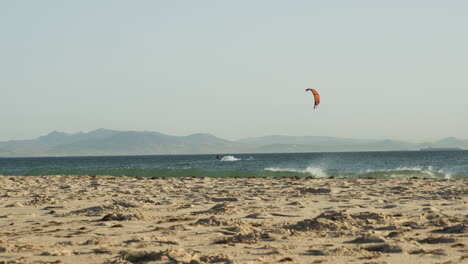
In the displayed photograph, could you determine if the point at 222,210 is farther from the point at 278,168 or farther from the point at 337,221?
the point at 278,168

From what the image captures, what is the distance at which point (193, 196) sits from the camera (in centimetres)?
1273

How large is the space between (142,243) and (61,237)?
1.45 meters

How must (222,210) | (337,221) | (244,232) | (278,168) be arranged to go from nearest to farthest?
(244,232) < (337,221) < (222,210) < (278,168)

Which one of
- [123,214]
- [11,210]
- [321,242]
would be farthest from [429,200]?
[11,210]

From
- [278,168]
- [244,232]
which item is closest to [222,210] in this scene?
[244,232]

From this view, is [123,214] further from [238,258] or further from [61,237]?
[238,258]

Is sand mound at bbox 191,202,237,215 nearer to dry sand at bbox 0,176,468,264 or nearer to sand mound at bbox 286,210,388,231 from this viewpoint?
dry sand at bbox 0,176,468,264

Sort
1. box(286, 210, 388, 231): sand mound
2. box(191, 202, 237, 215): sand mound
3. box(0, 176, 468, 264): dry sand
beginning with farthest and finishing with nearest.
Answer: box(191, 202, 237, 215): sand mound < box(286, 210, 388, 231): sand mound < box(0, 176, 468, 264): dry sand

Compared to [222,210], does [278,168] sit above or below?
below

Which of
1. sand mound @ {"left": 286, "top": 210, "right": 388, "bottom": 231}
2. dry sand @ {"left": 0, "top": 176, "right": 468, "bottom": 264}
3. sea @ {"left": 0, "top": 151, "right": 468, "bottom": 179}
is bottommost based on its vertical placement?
sea @ {"left": 0, "top": 151, "right": 468, "bottom": 179}

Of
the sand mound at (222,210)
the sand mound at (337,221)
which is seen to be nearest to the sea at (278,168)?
the sand mound at (222,210)

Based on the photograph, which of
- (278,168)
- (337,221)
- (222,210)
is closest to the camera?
(337,221)

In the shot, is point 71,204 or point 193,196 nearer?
point 71,204

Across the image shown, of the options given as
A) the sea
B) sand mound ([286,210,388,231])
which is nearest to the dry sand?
sand mound ([286,210,388,231])
